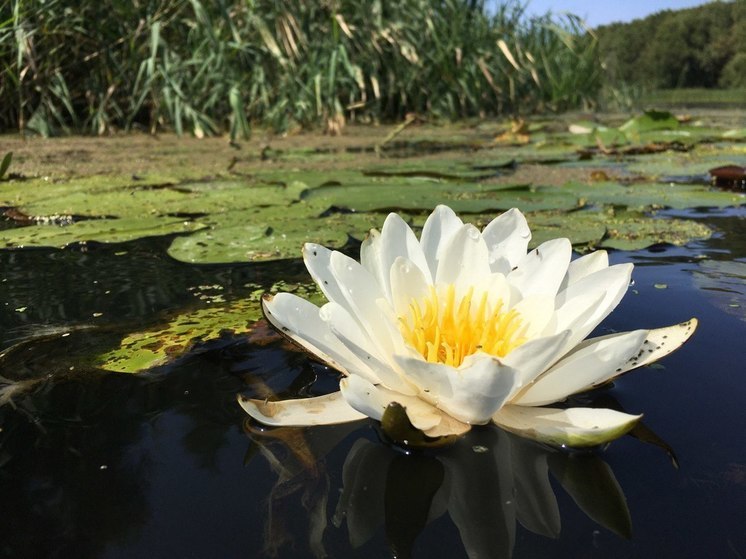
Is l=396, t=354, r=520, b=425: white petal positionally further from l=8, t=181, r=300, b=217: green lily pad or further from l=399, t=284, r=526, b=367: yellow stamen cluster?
l=8, t=181, r=300, b=217: green lily pad

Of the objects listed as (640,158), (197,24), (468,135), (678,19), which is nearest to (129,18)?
(197,24)

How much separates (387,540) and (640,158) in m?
3.11

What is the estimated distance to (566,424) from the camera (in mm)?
607

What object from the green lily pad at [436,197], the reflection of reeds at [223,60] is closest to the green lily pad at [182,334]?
the green lily pad at [436,197]

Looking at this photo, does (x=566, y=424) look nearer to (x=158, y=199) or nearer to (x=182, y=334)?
(x=182, y=334)

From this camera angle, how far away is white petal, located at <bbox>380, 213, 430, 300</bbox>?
2.44ft

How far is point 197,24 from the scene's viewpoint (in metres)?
3.83

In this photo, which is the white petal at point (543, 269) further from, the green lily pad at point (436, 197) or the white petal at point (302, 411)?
the green lily pad at point (436, 197)

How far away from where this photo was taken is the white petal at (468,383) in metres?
0.53

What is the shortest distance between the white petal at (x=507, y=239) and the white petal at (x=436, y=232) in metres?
0.05

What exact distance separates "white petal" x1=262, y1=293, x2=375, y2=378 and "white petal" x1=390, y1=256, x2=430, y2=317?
0.27 feet

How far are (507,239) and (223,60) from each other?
331 centimetres

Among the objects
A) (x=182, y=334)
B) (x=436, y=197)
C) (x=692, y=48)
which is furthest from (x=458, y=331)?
(x=692, y=48)

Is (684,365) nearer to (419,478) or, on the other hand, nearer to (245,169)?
(419,478)
